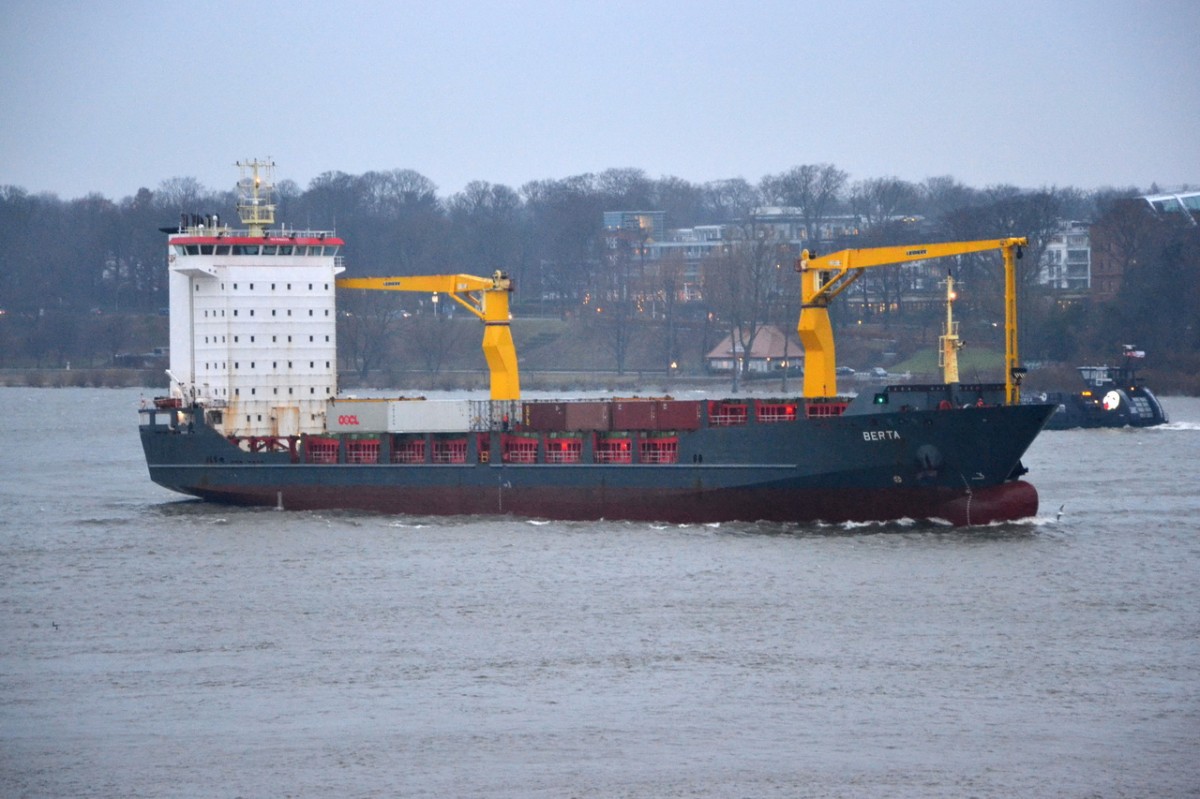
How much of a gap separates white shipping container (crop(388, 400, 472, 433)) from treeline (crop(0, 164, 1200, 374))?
2342 inches

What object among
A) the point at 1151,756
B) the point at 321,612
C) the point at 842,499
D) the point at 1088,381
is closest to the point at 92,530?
the point at 321,612

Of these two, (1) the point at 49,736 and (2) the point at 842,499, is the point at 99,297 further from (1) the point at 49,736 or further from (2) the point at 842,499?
(1) the point at 49,736

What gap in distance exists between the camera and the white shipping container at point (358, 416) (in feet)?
142

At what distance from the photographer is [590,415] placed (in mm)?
40625

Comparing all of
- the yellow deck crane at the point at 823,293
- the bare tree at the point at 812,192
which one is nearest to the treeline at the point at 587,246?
the bare tree at the point at 812,192

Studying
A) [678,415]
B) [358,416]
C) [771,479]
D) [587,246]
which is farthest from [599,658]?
[587,246]

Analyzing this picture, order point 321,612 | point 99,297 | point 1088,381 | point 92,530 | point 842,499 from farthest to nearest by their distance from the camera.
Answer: point 99,297, point 1088,381, point 92,530, point 842,499, point 321,612

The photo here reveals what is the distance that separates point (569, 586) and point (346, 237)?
360ft

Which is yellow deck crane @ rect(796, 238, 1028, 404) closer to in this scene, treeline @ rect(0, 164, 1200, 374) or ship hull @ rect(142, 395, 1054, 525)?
ship hull @ rect(142, 395, 1054, 525)

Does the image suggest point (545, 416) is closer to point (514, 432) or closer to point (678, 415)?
point (514, 432)

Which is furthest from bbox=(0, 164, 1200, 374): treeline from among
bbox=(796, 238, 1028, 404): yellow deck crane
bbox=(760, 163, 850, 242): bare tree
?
bbox=(796, 238, 1028, 404): yellow deck crane

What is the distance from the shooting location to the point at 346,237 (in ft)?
456

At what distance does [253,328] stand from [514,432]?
8195 millimetres

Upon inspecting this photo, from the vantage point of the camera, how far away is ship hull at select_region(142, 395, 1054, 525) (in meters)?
36.8
